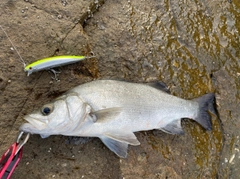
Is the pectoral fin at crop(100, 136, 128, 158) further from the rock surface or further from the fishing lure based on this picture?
the fishing lure

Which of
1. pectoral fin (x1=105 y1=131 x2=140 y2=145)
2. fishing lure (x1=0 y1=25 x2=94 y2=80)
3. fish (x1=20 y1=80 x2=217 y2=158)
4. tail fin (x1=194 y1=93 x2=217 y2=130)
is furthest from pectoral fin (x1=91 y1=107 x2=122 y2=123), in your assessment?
tail fin (x1=194 y1=93 x2=217 y2=130)

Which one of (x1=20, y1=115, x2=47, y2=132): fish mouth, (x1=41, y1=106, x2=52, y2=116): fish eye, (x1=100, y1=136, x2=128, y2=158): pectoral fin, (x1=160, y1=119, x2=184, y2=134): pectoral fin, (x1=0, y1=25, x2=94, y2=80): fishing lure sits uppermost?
(x1=0, y1=25, x2=94, y2=80): fishing lure

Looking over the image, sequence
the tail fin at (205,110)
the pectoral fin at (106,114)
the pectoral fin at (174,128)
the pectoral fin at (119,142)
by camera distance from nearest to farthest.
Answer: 1. the pectoral fin at (106,114)
2. the pectoral fin at (119,142)
3. the pectoral fin at (174,128)
4. the tail fin at (205,110)

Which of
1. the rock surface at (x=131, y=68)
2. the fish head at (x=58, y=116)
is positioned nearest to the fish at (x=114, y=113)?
the fish head at (x=58, y=116)

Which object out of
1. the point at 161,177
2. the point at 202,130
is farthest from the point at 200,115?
the point at 161,177

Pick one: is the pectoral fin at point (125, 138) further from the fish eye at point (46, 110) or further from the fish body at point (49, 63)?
the fish body at point (49, 63)

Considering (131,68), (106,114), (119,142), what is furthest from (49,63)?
(119,142)

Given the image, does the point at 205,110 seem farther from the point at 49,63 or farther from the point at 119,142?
the point at 49,63
